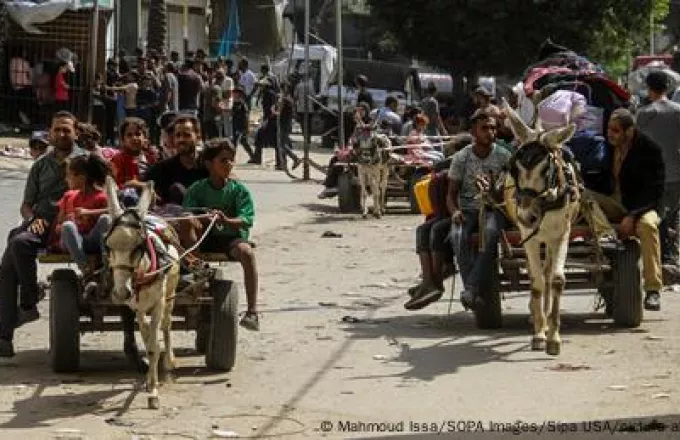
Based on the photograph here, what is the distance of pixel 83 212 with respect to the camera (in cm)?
1011

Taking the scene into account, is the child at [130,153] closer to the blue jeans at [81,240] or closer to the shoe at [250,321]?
the blue jeans at [81,240]

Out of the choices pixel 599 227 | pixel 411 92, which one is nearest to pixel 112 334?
pixel 599 227

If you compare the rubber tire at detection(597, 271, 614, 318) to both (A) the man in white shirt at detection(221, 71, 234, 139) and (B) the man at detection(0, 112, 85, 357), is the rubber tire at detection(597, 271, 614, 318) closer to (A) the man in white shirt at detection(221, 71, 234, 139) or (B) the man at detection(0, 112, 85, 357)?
(B) the man at detection(0, 112, 85, 357)

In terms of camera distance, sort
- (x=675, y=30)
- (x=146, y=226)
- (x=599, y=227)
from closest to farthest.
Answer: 1. (x=146, y=226)
2. (x=599, y=227)
3. (x=675, y=30)

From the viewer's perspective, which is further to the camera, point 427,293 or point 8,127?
point 8,127

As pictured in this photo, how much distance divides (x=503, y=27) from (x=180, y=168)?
37.4 meters

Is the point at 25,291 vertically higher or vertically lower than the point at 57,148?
lower

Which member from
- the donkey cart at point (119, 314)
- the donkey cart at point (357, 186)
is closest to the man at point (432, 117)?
the donkey cart at point (357, 186)

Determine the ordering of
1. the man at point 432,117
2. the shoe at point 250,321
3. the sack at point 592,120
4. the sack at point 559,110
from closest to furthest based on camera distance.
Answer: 1. the shoe at point 250,321
2. the sack at point 559,110
3. the sack at point 592,120
4. the man at point 432,117

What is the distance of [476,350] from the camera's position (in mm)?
11430

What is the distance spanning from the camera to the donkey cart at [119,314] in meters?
10.1

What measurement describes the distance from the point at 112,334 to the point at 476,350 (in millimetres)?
2992

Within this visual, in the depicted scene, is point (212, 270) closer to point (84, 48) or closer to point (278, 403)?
point (278, 403)

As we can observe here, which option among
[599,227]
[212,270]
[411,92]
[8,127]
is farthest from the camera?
[411,92]
